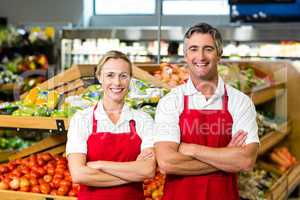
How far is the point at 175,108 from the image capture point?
2748mm

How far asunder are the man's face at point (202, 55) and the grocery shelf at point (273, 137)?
2235mm

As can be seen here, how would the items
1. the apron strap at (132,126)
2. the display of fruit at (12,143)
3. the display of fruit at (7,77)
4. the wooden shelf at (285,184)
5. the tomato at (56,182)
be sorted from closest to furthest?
1. the apron strap at (132,126)
2. the tomato at (56,182)
3. the wooden shelf at (285,184)
4. the display of fruit at (12,143)
5. the display of fruit at (7,77)

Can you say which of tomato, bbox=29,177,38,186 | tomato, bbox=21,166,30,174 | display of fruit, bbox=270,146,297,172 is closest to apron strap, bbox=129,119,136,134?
tomato, bbox=29,177,38,186

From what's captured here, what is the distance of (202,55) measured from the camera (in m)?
2.65

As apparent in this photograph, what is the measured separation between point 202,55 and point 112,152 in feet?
1.92

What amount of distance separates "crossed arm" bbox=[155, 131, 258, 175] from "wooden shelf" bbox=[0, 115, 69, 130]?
0.90 m

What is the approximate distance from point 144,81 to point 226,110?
4.54 feet

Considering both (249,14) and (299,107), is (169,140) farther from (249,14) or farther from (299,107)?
(249,14)

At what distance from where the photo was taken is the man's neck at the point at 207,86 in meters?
2.77

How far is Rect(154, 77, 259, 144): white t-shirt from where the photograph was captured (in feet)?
8.94

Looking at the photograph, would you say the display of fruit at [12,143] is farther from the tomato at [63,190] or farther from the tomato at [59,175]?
the tomato at [63,190]

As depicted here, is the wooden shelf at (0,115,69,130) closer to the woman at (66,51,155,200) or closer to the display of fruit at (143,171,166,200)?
the display of fruit at (143,171,166,200)

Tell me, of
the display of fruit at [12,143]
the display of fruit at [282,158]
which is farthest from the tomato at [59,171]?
the display of fruit at [12,143]

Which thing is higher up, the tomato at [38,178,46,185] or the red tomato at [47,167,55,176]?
the red tomato at [47,167,55,176]
